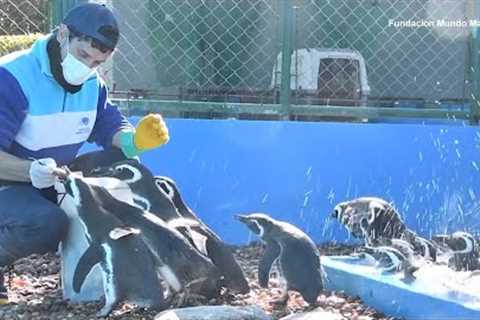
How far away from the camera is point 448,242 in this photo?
191 inches

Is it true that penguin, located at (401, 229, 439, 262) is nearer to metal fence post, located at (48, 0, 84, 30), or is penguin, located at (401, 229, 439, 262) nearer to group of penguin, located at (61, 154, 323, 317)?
group of penguin, located at (61, 154, 323, 317)

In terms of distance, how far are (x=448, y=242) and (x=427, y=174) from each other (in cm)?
128

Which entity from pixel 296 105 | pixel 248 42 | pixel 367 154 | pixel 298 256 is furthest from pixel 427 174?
pixel 298 256

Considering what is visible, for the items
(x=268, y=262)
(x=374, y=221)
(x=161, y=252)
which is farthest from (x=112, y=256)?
(x=374, y=221)

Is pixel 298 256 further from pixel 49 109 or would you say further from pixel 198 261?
pixel 49 109

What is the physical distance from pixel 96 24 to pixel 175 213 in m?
0.94

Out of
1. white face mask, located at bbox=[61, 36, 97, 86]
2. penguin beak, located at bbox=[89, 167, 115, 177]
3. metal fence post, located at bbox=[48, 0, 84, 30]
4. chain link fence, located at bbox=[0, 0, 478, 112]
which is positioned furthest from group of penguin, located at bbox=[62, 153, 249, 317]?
chain link fence, located at bbox=[0, 0, 478, 112]

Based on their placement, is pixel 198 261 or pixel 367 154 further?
pixel 367 154

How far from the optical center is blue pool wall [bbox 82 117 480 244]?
5906 mm

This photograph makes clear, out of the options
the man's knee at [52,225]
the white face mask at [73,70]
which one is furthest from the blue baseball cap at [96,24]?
the man's knee at [52,225]

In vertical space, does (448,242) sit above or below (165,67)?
below

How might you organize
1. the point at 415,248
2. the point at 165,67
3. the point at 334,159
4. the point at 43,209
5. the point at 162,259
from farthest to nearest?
the point at 165,67 < the point at 334,159 < the point at 415,248 < the point at 43,209 < the point at 162,259

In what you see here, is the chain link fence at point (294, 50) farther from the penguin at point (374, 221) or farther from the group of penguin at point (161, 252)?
the group of penguin at point (161, 252)

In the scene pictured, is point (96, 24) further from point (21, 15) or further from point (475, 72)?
point (21, 15)
